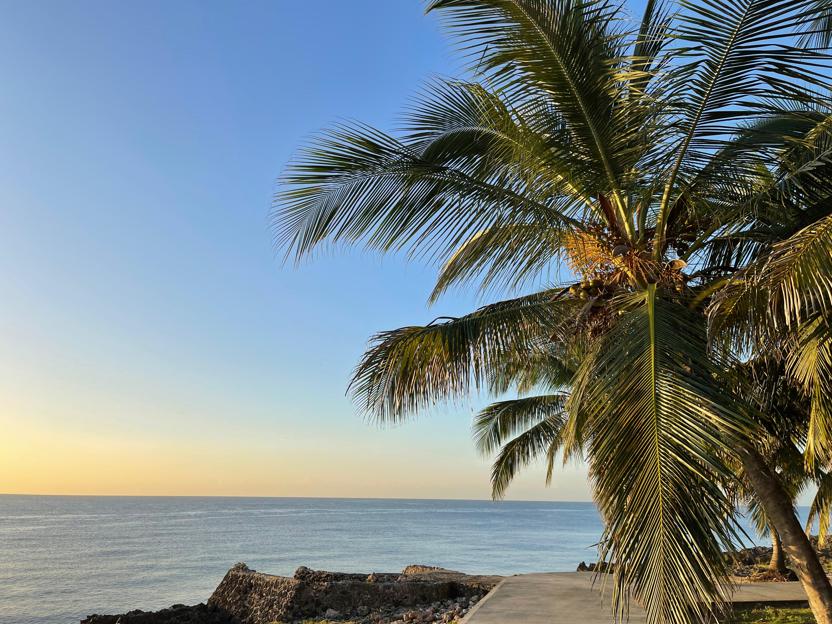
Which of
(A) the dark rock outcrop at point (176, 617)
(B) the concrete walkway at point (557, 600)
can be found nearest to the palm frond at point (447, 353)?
(B) the concrete walkway at point (557, 600)

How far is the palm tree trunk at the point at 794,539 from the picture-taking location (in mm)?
5012

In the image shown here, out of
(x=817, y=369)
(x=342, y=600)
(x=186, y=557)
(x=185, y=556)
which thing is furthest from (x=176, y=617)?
(x=185, y=556)

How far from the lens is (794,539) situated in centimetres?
509

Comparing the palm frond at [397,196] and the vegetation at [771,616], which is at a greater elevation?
the palm frond at [397,196]

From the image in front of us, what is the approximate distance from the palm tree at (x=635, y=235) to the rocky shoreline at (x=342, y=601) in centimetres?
556

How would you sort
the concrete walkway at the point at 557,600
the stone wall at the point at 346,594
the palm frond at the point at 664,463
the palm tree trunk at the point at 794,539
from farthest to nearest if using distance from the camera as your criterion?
the stone wall at the point at 346,594, the concrete walkway at the point at 557,600, the palm tree trunk at the point at 794,539, the palm frond at the point at 664,463

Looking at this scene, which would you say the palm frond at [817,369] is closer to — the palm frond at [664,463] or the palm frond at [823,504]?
the palm frond at [664,463]

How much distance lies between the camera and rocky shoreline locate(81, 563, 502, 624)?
10.2 meters

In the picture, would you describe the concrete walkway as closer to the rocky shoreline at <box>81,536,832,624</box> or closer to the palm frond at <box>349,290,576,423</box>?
the rocky shoreline at <box>81,536,832,624</box>

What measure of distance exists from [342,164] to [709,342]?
343cm

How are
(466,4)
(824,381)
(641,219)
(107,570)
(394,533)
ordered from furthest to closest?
(394,533) → (107,570) → (641,219) → (824,381) → (466,4)

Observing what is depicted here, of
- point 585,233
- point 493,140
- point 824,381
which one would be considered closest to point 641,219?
point 585,233

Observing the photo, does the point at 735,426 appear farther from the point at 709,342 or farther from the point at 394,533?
the point at 394,533

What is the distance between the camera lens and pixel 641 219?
534 cm
